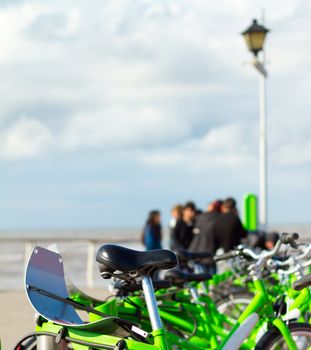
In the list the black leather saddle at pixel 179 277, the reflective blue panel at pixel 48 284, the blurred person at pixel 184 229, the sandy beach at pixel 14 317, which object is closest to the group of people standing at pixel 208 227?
the blurred person at pixel 184 229

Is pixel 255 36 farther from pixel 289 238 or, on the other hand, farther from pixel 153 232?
pixel 289 238

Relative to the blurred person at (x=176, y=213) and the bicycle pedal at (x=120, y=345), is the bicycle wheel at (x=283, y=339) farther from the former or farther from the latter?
the blurred person at (x=176, y=213)

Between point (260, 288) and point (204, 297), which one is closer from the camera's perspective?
point (260, 288)

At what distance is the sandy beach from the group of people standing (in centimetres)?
174

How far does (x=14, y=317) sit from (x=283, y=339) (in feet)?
21.7

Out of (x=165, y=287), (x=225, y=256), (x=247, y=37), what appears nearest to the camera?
(x=165, y=287)

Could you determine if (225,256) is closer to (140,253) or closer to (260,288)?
(260,288)

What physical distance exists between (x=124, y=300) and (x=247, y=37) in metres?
8.94

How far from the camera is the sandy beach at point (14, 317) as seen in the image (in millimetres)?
9023

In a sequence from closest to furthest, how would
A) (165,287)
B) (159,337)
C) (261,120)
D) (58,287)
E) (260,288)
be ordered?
(159,337) → (58,287) → (260,288) → (165,287) → (261,120)

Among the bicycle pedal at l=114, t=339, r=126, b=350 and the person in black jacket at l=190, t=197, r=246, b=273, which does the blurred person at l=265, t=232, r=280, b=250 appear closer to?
the person in black jacket at l=190, t=197, r=246, b=273

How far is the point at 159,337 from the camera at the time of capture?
4039 millimetres

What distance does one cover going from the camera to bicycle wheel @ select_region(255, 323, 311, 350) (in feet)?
16.2

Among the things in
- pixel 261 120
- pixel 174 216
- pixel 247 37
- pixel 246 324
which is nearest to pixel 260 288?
pixel 246 324
